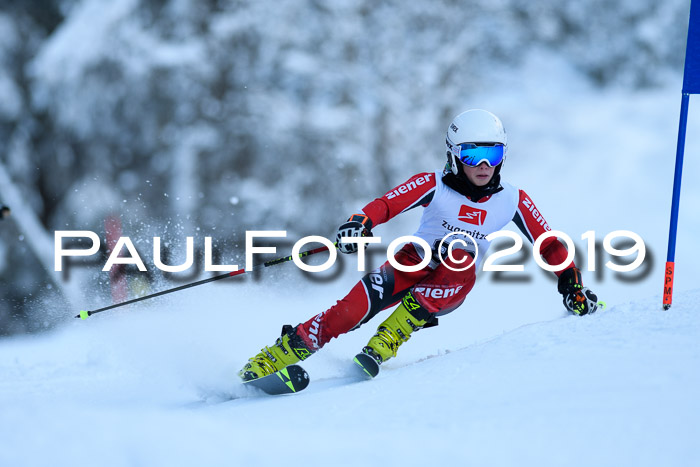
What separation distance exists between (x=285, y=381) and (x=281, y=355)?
19 centimetres

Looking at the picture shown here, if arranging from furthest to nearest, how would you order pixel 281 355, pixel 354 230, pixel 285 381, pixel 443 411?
pixel 281 355 < pixel 285 381 < pixel 354 230 < pixel 443 411

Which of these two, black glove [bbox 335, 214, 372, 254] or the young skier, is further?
the young skier

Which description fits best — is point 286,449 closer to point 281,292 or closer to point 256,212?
point 281,292

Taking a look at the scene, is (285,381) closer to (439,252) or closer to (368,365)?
(368,365)

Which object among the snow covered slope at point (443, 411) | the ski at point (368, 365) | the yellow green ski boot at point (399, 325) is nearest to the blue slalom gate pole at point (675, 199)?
the snow covered slope at point (443, 411)

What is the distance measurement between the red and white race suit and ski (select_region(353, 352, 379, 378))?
0.19m

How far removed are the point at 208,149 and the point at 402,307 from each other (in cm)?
761

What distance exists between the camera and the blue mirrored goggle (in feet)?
12.5

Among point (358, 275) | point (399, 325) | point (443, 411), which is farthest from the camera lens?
point (358, 275)

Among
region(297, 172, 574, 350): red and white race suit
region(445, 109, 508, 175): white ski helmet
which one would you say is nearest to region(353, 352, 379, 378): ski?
region(297, 172, 574, 350): red and white race suit

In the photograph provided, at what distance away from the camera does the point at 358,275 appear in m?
10.2

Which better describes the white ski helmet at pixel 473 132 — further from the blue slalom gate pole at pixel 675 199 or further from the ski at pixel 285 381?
the ski at pixel 285 381

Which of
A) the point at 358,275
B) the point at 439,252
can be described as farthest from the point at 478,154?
the point at 358,275

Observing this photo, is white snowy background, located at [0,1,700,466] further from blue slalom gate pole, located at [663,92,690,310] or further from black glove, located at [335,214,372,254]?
black glove, located at [335,214,372,254]
